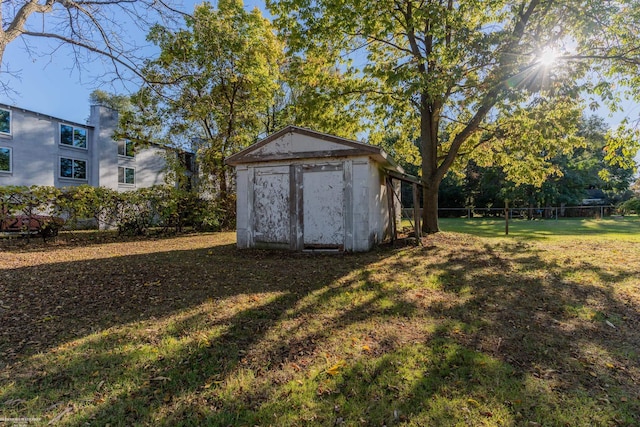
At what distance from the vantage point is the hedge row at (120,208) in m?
Result: 10.1

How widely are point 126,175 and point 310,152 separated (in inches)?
745

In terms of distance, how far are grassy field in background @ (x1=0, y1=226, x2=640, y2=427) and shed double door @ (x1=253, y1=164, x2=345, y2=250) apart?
2242 mm

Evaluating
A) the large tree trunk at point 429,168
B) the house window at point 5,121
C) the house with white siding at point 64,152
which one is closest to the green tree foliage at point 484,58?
the large tree trunk at point 429,168

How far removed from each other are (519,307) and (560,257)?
176 inches

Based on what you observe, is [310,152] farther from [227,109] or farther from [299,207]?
→ [227,109]

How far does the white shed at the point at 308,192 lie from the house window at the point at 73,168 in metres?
16.0

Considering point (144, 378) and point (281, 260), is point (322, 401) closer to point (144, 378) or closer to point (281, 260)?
point (144, 378)

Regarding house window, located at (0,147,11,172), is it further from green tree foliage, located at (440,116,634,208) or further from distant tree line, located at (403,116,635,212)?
green tree foliage, located at (440,116,634,208)

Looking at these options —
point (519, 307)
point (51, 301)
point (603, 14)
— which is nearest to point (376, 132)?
point (603, 14)

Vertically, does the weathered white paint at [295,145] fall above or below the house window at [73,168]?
below

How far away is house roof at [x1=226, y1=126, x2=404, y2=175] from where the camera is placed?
7961 millimetres

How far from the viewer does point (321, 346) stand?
125 inches

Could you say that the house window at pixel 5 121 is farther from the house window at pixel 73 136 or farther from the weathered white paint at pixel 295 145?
the weathered white paint at pixel 295 145

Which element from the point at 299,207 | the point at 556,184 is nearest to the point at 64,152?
the point at 299,207
